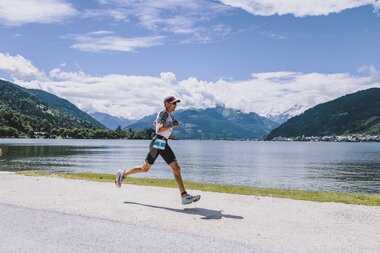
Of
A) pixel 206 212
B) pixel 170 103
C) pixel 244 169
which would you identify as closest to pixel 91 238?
pixel 206 212

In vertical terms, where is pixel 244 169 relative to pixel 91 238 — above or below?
below

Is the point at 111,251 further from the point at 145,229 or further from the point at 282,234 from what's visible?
the point at 282,234

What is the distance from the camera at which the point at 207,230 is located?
30.2 ft

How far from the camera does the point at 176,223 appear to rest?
32.4 ft

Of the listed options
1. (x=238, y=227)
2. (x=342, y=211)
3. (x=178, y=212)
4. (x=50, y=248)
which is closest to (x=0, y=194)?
(x=178, y=212)

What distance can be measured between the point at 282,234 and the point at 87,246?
4139 mm

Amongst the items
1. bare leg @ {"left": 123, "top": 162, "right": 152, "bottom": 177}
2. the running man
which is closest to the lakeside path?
bare leg @ {"left": 123, "top": 162, "right": 152, "bottom": 177}

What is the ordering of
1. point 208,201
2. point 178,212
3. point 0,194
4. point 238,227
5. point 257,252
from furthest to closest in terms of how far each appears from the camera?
point 0,194
point 208,201
point 178,212
point 238,227
point 257,252

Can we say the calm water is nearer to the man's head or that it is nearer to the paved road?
the man's head

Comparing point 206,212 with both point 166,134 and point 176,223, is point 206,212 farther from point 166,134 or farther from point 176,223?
point 166,134

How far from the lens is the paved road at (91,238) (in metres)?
7.57

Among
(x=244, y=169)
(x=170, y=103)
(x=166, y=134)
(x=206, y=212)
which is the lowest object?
(x=244, y=169)

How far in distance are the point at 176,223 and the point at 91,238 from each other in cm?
229

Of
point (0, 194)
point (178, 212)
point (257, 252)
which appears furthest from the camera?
point (0, 194)
